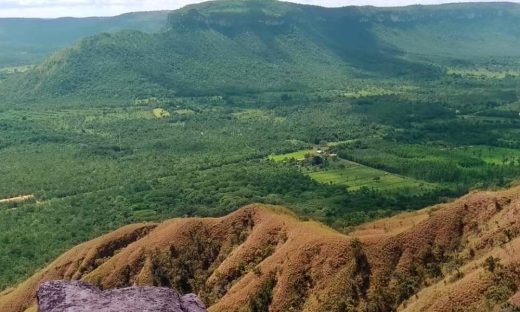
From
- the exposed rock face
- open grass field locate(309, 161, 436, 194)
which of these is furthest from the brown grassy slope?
open grass field locate(309, 161, 436, 194)

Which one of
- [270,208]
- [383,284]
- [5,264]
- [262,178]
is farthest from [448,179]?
[5,264]

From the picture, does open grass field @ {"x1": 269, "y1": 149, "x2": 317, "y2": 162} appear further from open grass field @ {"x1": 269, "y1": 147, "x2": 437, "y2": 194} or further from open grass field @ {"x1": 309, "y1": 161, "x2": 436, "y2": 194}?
open grass field @ {"x1": 309, "y1": 161, "x2": 436, "y2": 194}

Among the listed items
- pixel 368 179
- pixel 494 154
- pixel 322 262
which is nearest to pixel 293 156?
pixel 368 179

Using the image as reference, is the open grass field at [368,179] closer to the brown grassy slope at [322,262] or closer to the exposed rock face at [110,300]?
the brown grassy slope at [322,262]

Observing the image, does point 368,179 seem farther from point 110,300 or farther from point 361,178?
point 110,300

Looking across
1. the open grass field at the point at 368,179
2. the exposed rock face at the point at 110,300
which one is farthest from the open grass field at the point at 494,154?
the exposed rock face at the point at 110,300

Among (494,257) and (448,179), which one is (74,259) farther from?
(448,179)
